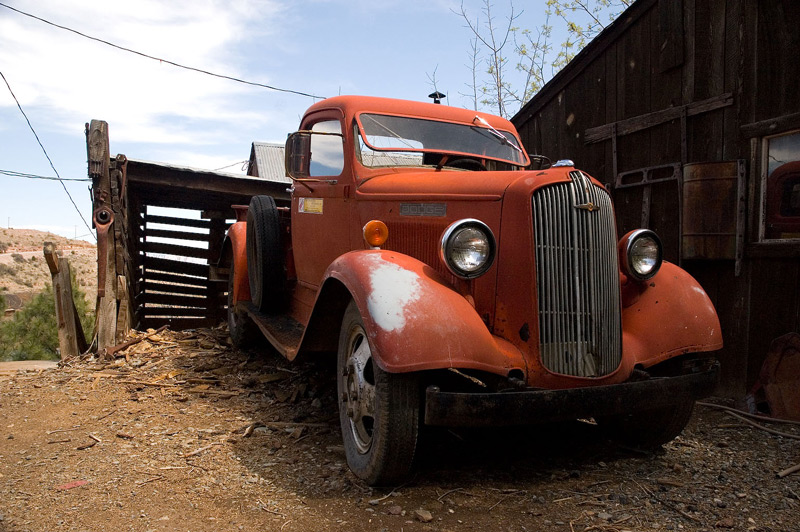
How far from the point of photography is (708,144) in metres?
5.34

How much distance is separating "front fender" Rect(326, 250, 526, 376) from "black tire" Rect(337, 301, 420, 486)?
0.54ft

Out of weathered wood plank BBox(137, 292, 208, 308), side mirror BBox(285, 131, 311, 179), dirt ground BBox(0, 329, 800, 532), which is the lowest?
dirt ground BBox(0, 329, 800, 532)

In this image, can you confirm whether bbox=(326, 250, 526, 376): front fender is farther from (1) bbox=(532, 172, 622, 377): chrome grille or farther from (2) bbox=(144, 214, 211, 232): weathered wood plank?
(2) bbox=(144, 214, 211, 232): weathered wood plank

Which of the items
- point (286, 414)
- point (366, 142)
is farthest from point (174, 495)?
point (366, 142)

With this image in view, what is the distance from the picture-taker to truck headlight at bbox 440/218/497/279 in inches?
116

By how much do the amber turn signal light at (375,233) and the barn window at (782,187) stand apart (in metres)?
3.34

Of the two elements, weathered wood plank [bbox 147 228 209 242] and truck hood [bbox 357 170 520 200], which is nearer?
truck hood [bbox 357 170 520 200]

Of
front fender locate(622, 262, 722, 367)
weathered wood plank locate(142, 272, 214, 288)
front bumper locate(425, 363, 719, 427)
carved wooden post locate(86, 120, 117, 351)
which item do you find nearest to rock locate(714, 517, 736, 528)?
front bumper locate(425, 363, 719, 427)

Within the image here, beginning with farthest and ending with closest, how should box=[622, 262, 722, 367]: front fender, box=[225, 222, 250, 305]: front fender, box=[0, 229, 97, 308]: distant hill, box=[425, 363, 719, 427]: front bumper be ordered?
box=[0, 229, 97, 308]: distant hill, box=[225, 222, 250, 305]: front fender, box=[622, 262, 722, 367]: front fender, box=[425, 363, 719, 427]: front bumper

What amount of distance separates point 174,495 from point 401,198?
2.02 metres

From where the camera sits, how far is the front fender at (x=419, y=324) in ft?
8.57

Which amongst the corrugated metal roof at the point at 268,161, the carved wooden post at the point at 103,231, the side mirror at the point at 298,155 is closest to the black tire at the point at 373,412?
the side mirror at the point at 298,155

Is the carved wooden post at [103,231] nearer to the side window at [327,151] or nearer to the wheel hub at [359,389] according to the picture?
the side window at [327,151]

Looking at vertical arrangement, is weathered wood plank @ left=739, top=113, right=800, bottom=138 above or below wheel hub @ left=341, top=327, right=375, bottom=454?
above
